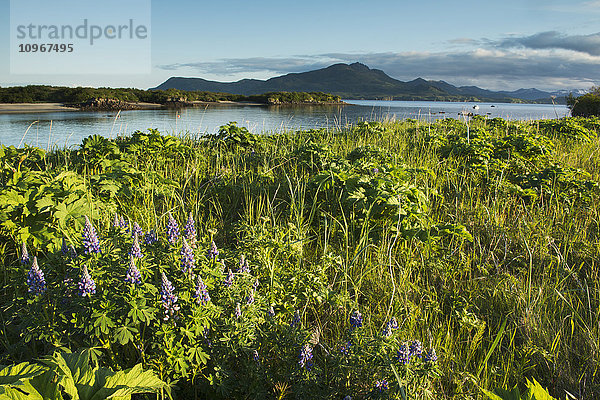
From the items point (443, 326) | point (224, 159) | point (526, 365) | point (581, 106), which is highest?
point (581, 106)

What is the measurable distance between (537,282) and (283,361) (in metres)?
2.35

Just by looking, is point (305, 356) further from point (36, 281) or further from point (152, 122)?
point (152, 122)

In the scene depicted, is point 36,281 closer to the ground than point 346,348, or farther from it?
farther from it

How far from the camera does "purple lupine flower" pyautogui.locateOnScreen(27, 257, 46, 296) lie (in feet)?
5.72

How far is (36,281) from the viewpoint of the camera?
5.80 ft

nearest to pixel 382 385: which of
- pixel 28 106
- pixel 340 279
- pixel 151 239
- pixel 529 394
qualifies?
pixel 529 394

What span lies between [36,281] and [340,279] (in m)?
2.02

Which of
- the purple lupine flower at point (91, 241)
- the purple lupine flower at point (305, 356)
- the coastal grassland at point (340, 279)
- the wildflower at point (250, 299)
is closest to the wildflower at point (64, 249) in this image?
the coastal grassland at point (340, 279)

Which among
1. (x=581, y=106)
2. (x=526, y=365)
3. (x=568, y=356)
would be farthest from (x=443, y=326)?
(x=581, y=106)

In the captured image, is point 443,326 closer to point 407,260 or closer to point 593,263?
point 407,260

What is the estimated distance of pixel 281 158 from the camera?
19.7 feet

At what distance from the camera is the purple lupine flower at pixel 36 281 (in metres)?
1.74

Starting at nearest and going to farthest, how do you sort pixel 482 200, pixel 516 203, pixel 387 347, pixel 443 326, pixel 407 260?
pixel 387 347 < pixel 443 326 < pixel 407 260 < pixel 516 203 < pixel 482 200

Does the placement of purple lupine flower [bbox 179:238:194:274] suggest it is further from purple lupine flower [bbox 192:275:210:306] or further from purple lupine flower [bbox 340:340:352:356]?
purple lupine flower [bbox 340:340:352:356]
